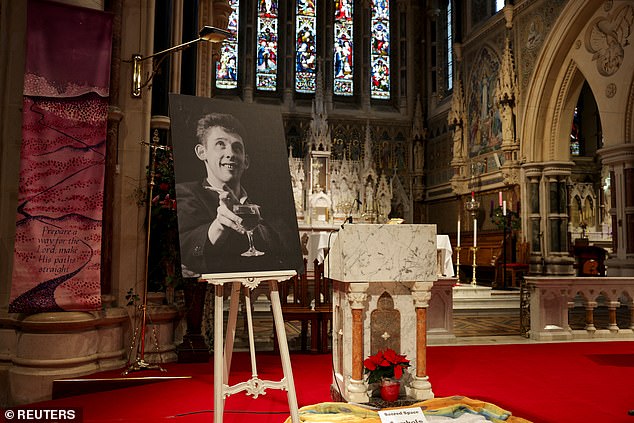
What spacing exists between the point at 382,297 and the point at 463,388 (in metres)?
1.03

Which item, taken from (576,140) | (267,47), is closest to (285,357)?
(576,140)

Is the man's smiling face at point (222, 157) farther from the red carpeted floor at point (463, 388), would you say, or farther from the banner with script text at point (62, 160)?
the banner with script text at point (62, 160)

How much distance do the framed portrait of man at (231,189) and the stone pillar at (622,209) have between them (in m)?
7.89

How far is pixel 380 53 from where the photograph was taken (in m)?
17.0

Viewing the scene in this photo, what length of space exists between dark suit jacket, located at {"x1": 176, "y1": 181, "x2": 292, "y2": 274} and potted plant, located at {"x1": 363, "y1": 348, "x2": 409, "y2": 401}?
2.89 ft

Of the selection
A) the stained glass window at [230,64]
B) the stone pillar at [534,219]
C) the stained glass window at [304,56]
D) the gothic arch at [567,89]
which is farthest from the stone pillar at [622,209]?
the stained glass window at [230,64]

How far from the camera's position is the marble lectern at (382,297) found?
3148mm

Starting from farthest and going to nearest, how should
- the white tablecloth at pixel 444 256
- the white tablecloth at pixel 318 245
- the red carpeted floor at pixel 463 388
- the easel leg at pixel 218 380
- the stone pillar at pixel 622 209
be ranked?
1. the stone pillar at pixel 622 209
2. the white tablecloth at pixel 444 256
3. the white tablecloth at pixel 318 245
4. the red carpeted floor at pixel 463 388
5. the easel leg at pixel 218 380

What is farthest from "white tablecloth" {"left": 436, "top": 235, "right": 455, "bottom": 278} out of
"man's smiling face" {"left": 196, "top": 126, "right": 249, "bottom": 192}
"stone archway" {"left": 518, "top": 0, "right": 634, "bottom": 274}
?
"stone archway" {"left": 518, "top": 0, "right": 634, "bottom": 274}

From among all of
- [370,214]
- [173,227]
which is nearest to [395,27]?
[370,214]

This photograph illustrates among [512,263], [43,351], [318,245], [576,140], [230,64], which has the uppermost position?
[230,64]

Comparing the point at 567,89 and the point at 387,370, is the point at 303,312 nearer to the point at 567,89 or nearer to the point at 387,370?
the point at 387,370

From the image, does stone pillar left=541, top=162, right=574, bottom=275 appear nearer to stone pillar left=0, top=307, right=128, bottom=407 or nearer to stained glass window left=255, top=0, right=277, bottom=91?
stained glass window left=255, top=0, right=277, bottom=91

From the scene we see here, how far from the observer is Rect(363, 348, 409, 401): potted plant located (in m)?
3.07
